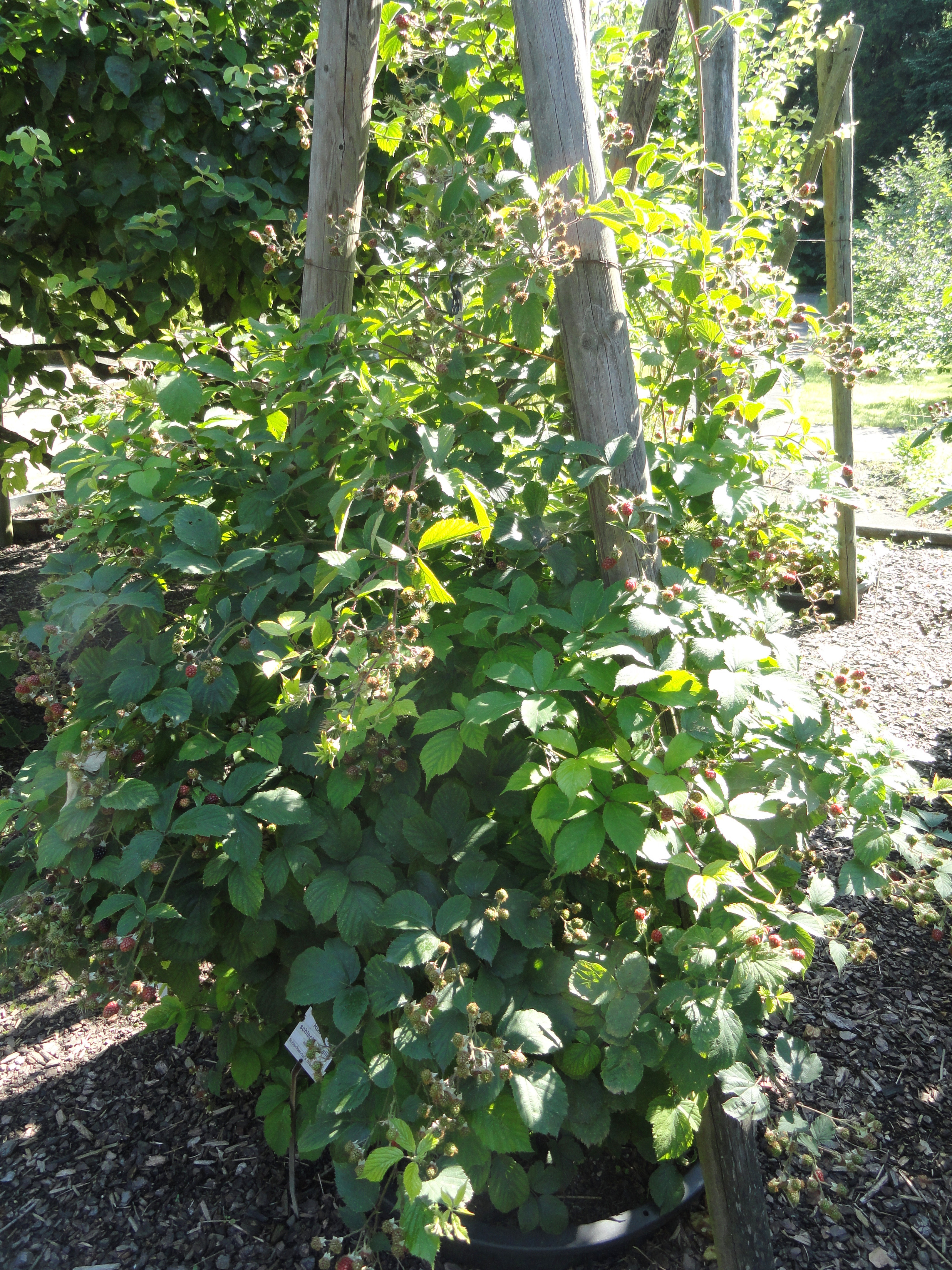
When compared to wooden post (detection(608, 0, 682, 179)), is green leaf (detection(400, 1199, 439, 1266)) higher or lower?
lower

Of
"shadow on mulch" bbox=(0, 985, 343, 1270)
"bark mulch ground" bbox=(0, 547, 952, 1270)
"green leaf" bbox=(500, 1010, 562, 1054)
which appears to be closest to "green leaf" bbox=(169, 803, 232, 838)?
"green leaf" bbox=(500, 1010, 562, 1054)

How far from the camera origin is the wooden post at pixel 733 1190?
1368mm

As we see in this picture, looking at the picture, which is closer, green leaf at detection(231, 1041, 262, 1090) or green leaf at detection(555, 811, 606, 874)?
green leaf at detection(555, 811, 606, 874)

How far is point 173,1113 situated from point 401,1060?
85 cm

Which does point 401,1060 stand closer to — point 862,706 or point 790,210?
point 862,706

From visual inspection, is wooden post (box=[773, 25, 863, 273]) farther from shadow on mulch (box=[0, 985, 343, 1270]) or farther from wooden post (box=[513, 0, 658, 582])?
shadow on mulch (box=[0, 985, 343, 1270])

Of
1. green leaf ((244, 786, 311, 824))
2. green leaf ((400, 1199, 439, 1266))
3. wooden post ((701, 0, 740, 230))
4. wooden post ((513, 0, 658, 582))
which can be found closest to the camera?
green leaf ((400, 1199, 439, 1266))

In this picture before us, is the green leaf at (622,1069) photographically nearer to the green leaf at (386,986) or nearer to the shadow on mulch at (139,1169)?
the green leaf at (386,986)

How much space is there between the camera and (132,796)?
123 centimetres

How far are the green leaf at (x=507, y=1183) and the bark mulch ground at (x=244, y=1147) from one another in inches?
11.0

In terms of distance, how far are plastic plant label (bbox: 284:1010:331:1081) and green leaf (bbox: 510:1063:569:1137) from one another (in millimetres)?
334

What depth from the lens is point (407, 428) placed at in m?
1.47

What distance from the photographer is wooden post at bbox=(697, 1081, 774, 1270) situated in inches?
53.9

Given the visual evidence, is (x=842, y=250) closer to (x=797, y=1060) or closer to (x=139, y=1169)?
(x=797, y=1060)
